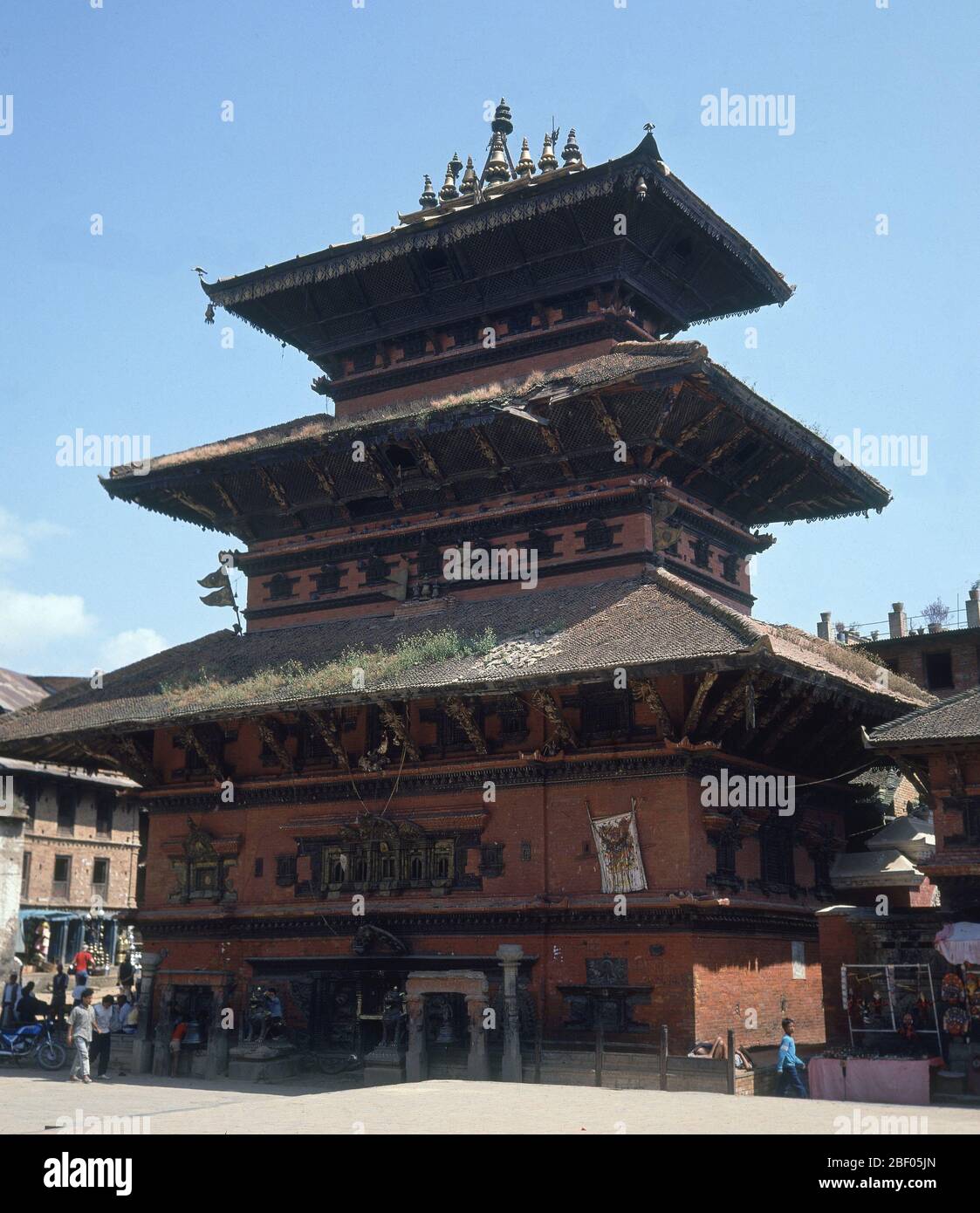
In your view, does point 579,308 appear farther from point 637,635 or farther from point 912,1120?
point 912,1120

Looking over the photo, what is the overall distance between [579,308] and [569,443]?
440cm

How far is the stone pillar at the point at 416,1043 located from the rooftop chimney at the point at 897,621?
44858 mm

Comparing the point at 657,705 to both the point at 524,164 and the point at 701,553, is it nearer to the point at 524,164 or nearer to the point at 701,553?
the point at 701,553

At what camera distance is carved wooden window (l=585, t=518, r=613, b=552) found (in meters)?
25.6

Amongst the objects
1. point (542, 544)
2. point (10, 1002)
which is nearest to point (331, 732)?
point (542, 544)

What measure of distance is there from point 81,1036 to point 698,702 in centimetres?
1232

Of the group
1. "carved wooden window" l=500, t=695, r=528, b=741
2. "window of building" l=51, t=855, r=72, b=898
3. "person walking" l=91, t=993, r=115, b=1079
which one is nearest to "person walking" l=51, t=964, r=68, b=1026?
"person walking" l=91, t=993, r=115, b=1079

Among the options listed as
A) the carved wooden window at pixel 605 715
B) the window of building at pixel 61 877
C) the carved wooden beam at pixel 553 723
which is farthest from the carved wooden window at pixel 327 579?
the window of building at pixel 61 877

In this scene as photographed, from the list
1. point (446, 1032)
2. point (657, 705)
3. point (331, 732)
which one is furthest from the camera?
point (331, 732)

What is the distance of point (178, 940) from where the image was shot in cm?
2712

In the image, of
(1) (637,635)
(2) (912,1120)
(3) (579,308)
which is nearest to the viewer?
(2) (912,1120)

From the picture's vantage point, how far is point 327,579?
29.2 m
